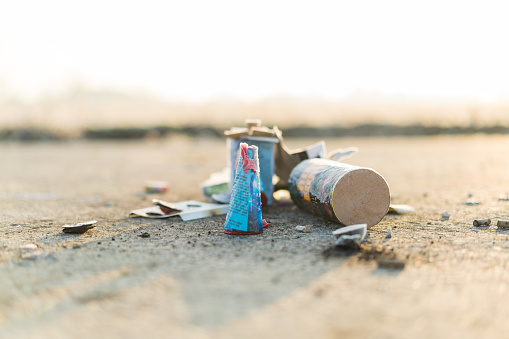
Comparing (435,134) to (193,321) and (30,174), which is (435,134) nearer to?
(30,174)

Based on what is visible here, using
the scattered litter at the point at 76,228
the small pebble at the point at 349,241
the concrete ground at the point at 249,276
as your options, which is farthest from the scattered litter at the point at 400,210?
the scattered litter at the point at 76,228

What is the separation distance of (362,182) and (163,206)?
2098 millimetres

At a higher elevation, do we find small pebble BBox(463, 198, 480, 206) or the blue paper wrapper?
the blue paper wrapper

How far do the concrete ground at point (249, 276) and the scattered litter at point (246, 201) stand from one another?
5.8 inches

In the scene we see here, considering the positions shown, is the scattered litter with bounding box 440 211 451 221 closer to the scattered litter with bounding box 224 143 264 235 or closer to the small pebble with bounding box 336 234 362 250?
the small pebble with bounding box 336 234 362 250

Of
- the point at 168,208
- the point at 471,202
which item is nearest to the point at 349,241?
the point at 168,208

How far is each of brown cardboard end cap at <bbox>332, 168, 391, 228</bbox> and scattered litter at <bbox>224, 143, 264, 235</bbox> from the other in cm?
69

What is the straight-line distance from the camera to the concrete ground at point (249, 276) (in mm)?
2393

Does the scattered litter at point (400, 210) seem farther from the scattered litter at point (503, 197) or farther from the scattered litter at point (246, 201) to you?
the scattered litter at point (246, 201)

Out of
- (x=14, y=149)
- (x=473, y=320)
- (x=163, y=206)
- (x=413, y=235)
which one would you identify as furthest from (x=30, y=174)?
(x=473, y=320)

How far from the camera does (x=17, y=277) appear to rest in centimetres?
309

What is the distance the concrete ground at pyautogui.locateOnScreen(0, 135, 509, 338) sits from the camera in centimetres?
239

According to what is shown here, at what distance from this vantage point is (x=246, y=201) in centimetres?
415

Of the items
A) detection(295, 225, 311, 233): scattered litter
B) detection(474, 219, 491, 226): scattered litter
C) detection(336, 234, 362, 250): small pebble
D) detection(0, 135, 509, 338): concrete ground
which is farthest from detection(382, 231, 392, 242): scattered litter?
detection(474, 219, 491, 226): scattered litter
